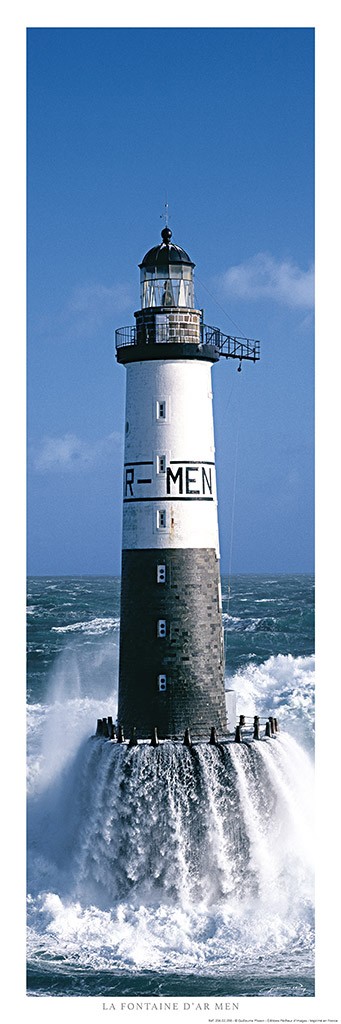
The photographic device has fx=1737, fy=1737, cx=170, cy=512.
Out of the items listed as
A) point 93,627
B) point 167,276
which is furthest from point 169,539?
point 93,627

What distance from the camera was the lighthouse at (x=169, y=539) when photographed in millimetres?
41875

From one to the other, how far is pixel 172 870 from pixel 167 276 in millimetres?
14530

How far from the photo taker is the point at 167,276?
4338 centimetres

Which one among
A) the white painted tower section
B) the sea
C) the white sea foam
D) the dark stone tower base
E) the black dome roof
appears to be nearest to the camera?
the sea

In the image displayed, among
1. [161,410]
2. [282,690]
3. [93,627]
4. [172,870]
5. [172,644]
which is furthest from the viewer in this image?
[93,627]

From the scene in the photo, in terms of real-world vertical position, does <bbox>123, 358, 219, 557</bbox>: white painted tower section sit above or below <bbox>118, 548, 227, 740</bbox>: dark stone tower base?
above

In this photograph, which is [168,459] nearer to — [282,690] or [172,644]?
[172,644]

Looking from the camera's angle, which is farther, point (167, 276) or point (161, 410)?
point (167, 276)

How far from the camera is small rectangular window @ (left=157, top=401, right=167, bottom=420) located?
42.1m

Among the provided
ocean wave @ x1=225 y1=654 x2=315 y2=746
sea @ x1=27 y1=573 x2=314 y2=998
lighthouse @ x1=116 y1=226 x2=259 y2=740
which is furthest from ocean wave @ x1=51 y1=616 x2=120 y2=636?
lighthouse @ x1=116 y1=226 x2=259 y2=740

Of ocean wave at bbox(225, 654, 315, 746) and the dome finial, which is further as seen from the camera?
ocean wave at bbox(225, 654, 315, 746)

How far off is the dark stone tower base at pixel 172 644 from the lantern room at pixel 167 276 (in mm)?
6391

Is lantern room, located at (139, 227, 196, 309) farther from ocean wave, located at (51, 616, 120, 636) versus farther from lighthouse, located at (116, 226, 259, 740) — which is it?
ocean wave, located at (51, 616, 120, 636)

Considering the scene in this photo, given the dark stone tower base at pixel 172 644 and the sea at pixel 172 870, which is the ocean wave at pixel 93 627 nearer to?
the sea at pixel 172 870
